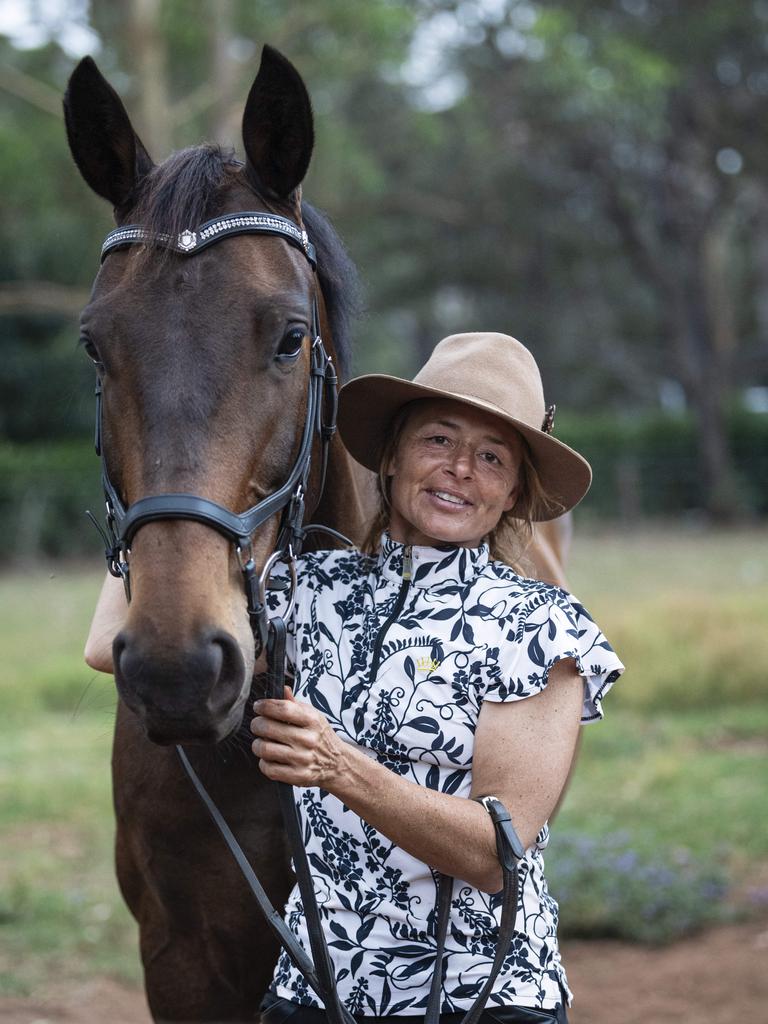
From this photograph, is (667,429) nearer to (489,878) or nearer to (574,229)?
(574,229)

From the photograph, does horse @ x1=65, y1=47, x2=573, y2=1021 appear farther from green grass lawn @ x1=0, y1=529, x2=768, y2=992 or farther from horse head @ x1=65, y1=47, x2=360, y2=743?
green grass lawn @ x1=0, y1=529, x2=768, y2=992

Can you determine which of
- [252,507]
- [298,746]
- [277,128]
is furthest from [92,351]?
[298,746]

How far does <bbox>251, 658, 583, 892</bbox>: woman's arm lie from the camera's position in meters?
1.78

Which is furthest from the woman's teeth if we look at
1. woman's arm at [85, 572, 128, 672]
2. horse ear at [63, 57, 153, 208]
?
horse ear at [63, 57, 153, 208]

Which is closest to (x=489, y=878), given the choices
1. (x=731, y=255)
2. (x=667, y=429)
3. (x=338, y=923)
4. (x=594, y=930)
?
(x=338, y=923)

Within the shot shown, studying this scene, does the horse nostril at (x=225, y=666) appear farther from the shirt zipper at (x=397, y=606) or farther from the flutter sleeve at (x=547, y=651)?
the flutter sleeve at (x=547, y=651)

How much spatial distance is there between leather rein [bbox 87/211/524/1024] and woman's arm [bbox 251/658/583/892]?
49 millimetres

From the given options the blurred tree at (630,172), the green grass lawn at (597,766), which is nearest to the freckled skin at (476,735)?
the green grass lawn at (597,766)

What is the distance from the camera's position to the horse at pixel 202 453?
174cm

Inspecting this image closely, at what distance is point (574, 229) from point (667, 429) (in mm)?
5345

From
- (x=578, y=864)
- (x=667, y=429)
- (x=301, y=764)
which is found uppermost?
(x=667, y=429)

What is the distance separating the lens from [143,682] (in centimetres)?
168

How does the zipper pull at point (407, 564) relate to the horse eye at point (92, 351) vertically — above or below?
below

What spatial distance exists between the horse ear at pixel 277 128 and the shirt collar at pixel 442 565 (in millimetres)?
724
